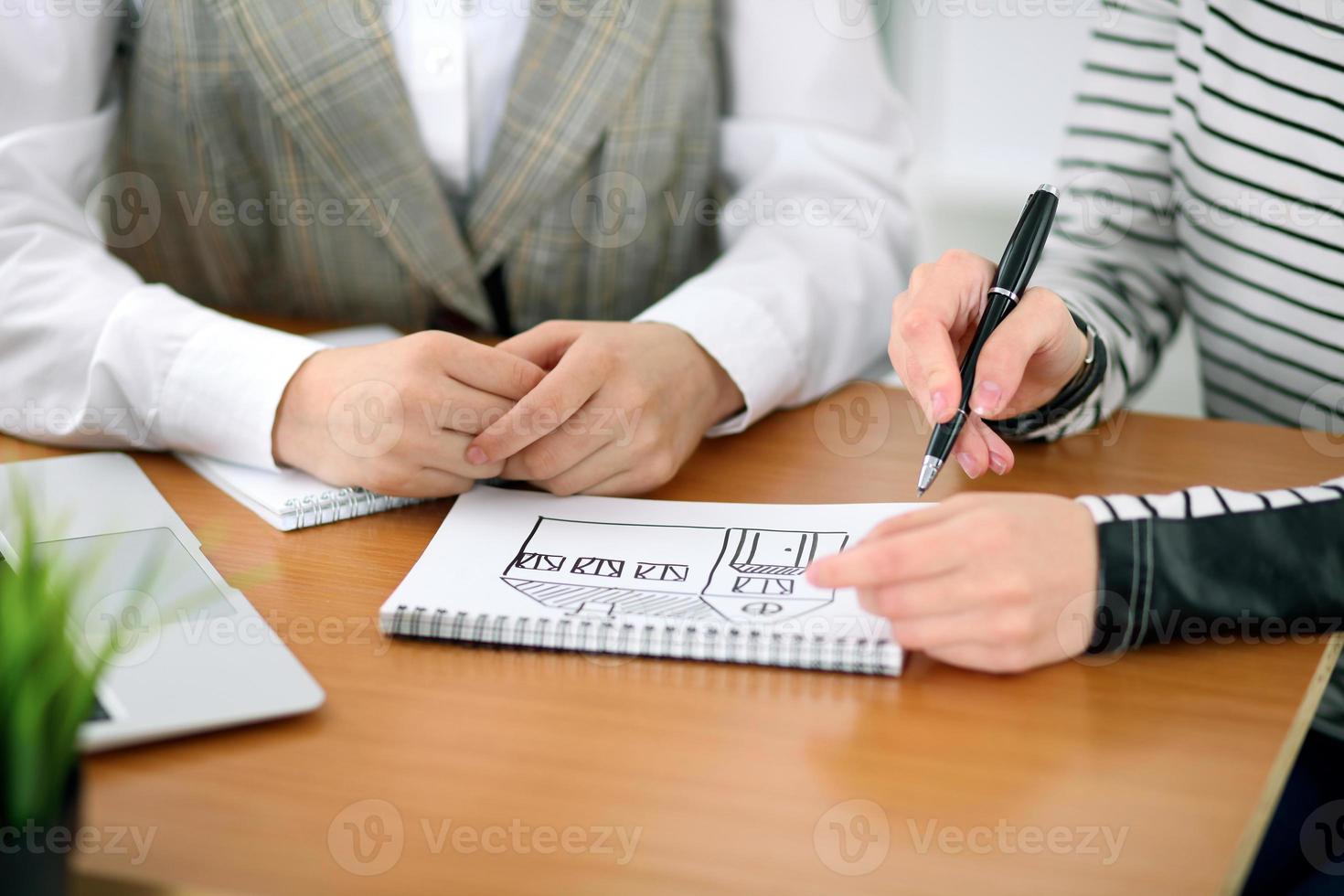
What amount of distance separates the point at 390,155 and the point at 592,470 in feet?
1.48

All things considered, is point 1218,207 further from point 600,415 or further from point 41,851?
point 41,851

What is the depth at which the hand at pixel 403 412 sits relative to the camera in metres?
0.78

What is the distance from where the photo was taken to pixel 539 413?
31.3 inches

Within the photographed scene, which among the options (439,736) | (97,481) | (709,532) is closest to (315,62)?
(97,481)

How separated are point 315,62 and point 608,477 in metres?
0.51

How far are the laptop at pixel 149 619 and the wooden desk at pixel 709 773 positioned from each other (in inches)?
0.6

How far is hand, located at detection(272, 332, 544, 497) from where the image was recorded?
781mm

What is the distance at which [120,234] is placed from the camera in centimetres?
126

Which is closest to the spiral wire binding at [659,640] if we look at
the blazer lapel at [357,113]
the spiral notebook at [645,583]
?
the spiral notebook at [645,583]

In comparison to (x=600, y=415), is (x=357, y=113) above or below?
above

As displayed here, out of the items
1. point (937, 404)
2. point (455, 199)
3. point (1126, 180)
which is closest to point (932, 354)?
point (937, 404)

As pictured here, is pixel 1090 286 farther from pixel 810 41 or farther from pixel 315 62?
pixel 315 62

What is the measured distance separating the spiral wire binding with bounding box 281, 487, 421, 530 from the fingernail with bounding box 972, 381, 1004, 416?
1.26 ft

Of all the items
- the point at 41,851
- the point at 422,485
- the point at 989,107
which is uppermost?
the point at 41,851
